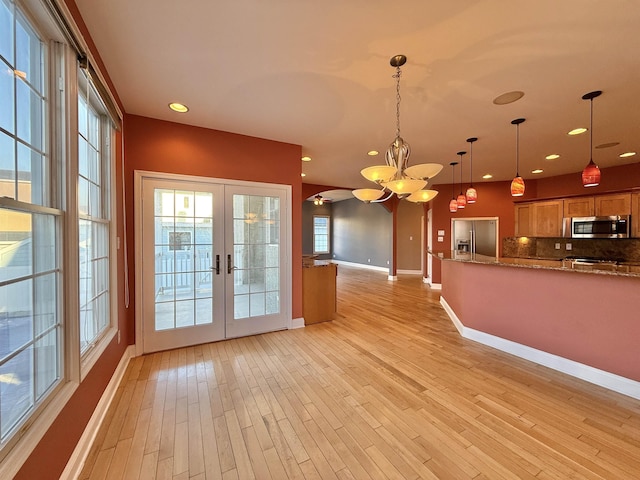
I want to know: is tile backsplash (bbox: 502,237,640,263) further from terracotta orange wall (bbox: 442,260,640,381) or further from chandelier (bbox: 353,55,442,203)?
chandelier (bbox: 353,55,442,203)

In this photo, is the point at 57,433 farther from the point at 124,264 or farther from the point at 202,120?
the point at 202,120

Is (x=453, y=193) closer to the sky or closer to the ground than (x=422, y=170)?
closer to the sky

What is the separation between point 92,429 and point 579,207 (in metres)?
8.16

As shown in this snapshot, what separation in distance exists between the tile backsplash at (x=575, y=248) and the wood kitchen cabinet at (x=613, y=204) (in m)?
0.61

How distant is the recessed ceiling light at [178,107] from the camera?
2.73 meters

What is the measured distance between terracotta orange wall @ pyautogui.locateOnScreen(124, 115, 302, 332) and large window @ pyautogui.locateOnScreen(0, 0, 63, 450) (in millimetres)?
1708

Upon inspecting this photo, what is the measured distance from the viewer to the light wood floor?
5.08ft

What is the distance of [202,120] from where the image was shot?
3076 millimetres

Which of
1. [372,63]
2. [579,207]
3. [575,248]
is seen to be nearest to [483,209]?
[579,207]

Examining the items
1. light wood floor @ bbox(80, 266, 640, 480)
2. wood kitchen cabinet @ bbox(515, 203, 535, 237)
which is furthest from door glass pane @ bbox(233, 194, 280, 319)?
wood kitchen cabinet @ bbox(515, 203, 535, 237)

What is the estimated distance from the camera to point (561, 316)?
2664mm

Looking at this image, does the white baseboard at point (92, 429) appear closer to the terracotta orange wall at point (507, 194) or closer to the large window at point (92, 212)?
the large window at point (92, 212)

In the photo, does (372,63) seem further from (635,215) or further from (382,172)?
(635,215)

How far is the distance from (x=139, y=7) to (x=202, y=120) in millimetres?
1533
